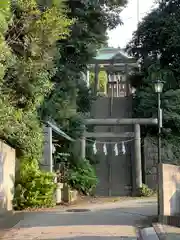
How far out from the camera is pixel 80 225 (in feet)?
39.7

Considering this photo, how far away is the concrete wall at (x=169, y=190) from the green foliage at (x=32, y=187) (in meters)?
5.01

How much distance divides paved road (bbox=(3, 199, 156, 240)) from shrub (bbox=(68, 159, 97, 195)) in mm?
5612

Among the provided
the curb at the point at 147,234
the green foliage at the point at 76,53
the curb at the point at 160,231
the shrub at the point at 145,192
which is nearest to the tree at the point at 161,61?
the shrub at the point at 145,192

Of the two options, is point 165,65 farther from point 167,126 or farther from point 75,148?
point 75,148

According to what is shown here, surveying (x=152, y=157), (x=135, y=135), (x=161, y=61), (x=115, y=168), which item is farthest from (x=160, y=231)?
(x=161, y=61)

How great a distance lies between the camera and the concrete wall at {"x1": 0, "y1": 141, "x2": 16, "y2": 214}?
12.9 metres

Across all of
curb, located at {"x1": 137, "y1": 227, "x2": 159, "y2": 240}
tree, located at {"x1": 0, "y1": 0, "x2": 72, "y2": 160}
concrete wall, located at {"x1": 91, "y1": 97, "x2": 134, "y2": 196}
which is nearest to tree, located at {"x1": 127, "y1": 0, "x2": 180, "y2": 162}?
concrete wall, located at {"x1": 91, "y1": 97, "x2": 134, "y2": 196}

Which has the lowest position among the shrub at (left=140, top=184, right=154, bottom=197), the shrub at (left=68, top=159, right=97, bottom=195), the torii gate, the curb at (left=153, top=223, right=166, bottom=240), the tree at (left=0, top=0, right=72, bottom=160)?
the shrub at (left=140, top=184, right=154, bottom=197)

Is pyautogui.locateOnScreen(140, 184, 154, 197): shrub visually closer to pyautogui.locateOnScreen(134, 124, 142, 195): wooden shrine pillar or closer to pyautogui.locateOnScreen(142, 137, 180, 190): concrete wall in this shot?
pyautogui.locateOnScreen(134, 124, 142, 195): wooden shrine pillar

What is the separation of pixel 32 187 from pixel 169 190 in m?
5.43

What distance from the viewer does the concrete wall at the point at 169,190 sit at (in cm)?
1337

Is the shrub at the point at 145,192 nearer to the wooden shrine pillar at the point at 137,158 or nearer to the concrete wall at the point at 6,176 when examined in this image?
the wooden shrine pillar at the point at 137,158

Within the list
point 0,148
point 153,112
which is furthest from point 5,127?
point 153,112

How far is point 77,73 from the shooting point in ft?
71.0
